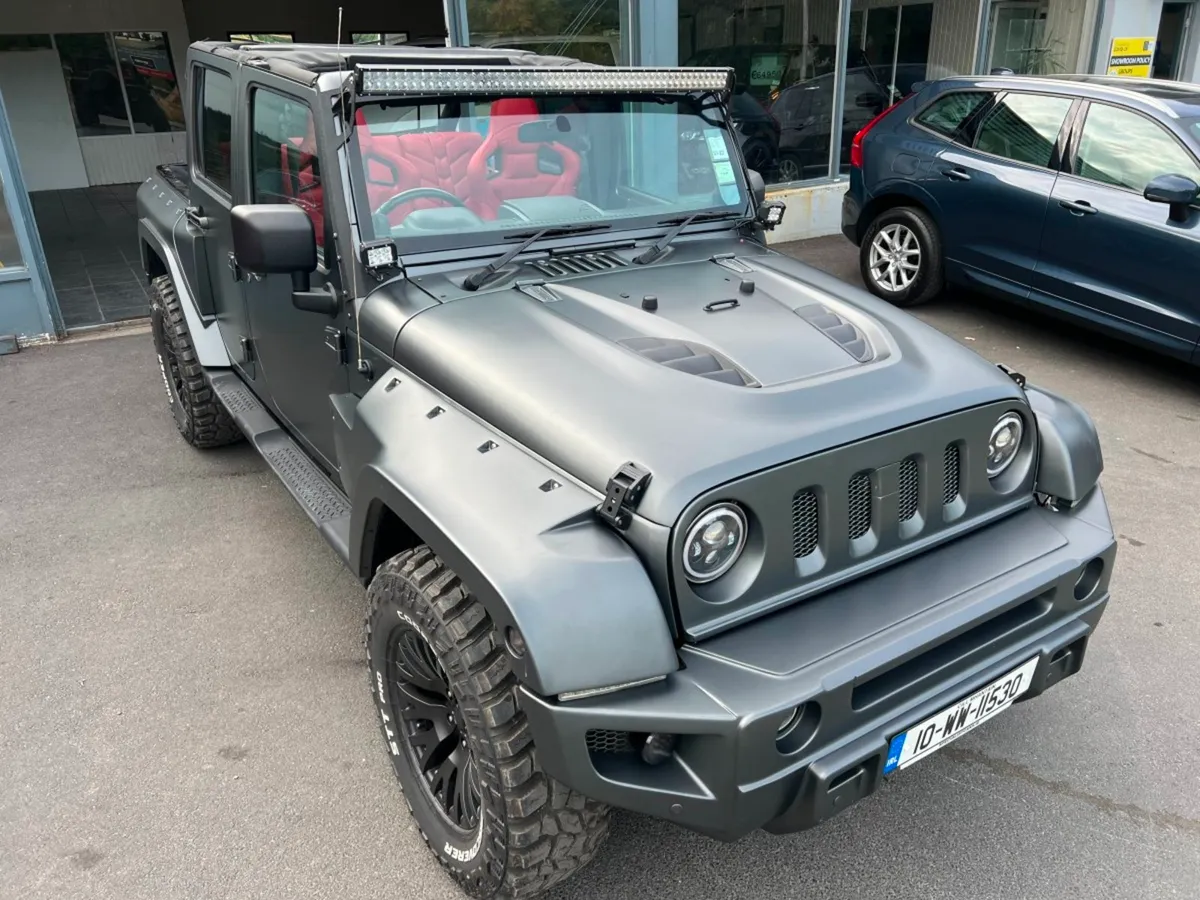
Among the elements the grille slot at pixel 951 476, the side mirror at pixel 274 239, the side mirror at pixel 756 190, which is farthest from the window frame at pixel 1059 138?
the side mirror at pixel 274 239

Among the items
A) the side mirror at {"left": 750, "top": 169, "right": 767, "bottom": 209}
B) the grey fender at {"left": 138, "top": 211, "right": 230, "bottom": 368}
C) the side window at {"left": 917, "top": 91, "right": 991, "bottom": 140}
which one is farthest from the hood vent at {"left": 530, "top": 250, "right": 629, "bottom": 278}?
the side window at {"left": 917, "top": 91, "right": 991, "bottom": 140}

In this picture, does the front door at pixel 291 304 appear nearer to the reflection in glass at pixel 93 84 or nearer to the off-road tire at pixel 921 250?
the off-road tire at pixel 921 250

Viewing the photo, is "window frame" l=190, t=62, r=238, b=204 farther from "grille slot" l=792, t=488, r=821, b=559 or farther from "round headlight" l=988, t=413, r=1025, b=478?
"round headlight" l=988, t=413, r=1025, b=478

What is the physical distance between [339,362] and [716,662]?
5.41ft

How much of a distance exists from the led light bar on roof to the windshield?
73 mm

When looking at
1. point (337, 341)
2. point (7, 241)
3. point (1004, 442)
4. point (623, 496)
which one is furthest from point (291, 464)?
point (7, 241)

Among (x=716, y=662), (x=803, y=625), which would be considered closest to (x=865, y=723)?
(x=803, y=625)

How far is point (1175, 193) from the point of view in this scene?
5.08 metres

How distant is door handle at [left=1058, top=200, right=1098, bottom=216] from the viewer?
5.60 metres

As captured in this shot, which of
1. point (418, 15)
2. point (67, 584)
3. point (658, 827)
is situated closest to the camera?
point (658, 827)

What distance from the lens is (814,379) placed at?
2.24 m

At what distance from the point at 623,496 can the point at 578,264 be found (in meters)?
1.20

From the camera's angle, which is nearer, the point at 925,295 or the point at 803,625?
the point at 803,625

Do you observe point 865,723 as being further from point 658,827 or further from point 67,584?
point 67,584
